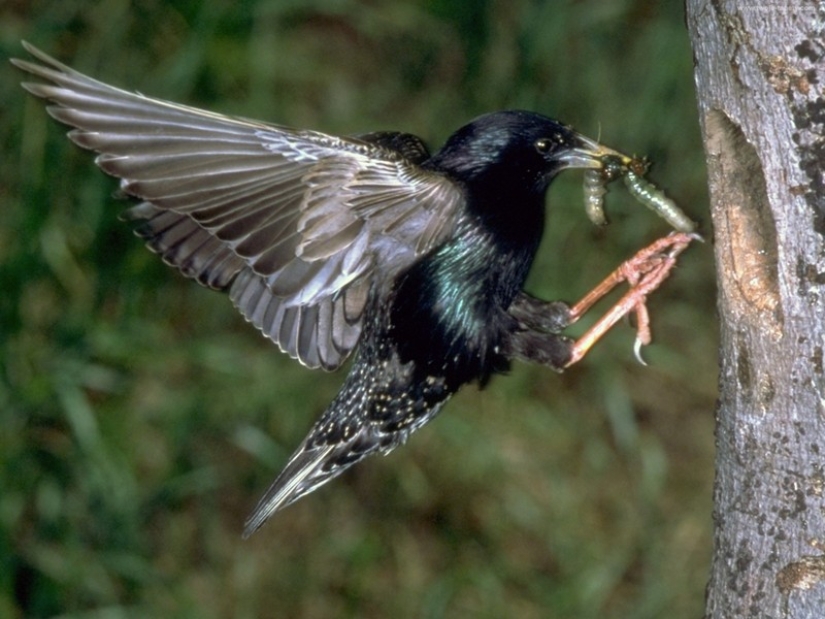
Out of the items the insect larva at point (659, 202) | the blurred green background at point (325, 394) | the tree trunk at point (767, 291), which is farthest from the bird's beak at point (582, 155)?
the blurred green background at point (325, 394)

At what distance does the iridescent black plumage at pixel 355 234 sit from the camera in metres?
2.66

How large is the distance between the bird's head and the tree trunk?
2.35 feet

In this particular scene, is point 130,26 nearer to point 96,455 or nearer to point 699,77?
point 96,455

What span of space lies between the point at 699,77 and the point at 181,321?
9.86 ft

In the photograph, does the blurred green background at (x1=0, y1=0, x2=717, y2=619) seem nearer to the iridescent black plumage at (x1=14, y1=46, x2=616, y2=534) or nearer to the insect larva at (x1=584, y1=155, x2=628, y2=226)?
the iridescent black plumage at (x1=14, y1=46, x2=616, y2=534)

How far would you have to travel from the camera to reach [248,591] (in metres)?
4.70

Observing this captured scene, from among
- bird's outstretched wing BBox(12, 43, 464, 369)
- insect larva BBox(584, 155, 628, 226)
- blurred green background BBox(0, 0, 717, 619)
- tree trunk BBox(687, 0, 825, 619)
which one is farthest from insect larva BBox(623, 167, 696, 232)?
blurred green background BBox(0, 0, 717, 619)

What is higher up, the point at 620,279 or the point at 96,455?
the point at 620,279

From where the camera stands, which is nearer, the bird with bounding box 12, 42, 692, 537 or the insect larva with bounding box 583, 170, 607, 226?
the bird with bounding box 12, 42, 692, 537

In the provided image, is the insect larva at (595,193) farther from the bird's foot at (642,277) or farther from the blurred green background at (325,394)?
the blurred green background at (325,394)

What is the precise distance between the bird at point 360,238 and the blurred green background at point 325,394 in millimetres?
1314

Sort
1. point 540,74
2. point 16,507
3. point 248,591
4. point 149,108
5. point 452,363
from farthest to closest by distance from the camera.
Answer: point 540,74 < point 248,591 < point 16,507 < point 452,363 < point 149,108

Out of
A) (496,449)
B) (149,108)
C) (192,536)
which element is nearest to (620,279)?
(149,108)

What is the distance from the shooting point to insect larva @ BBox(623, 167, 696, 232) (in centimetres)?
284
